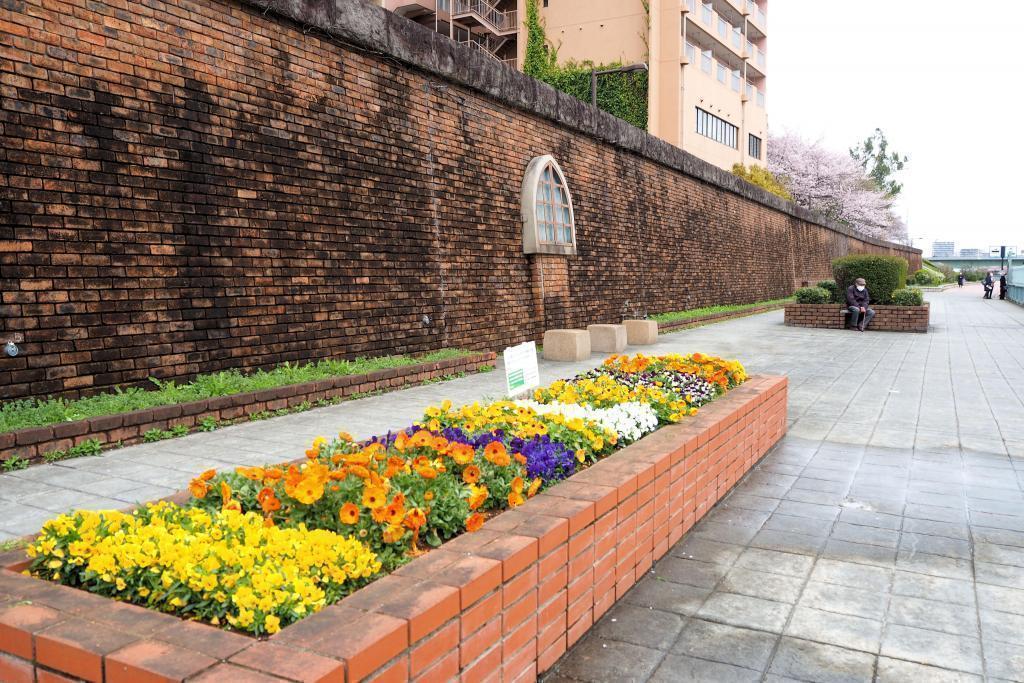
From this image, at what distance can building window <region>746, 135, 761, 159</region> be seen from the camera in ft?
130

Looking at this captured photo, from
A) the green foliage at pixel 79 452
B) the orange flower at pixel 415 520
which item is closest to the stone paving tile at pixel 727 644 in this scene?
the orange flower at pixel 415 520

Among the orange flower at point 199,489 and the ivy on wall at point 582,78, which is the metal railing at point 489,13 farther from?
the orange flower at point 199,489

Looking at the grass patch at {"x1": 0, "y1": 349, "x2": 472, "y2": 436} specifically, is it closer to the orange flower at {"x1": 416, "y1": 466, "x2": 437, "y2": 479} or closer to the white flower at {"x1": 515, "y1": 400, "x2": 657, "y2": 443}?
the white flower at {"x1": 515, "y1": 400, "x2": 657, "y2": 443}

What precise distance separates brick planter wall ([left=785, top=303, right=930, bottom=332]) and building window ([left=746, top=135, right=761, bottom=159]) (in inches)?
904

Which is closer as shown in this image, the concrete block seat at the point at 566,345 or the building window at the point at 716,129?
the concrete block seat at the point at 566,345

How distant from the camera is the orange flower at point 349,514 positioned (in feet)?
8.22

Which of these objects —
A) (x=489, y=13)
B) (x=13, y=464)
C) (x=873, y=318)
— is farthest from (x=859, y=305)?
(x=489, y=13)

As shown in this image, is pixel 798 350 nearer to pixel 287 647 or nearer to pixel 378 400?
pixel 378 400

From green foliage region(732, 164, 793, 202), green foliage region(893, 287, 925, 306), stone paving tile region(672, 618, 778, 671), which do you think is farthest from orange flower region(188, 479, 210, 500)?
green foliage region(732, 164, 793, 202)

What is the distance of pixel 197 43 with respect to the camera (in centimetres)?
674

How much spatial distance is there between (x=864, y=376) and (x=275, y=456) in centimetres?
830

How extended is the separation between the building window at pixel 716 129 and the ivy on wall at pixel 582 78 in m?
3.54

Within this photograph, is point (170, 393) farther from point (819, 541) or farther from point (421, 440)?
point (819, 541)

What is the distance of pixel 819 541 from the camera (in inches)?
157
